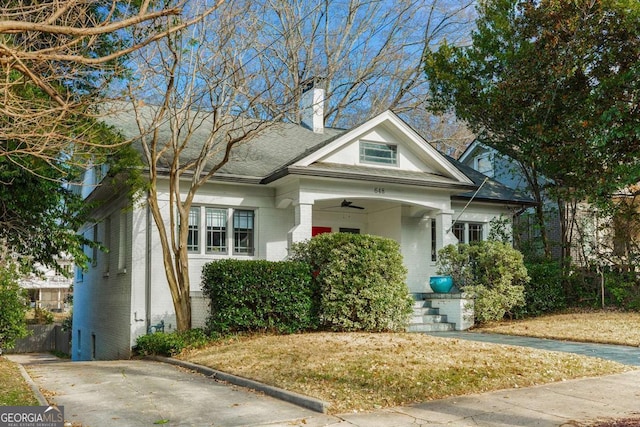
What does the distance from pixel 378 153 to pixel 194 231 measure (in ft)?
18.8

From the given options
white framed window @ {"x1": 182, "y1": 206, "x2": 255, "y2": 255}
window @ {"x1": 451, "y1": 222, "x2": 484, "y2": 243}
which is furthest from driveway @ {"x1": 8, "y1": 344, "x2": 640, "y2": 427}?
window @ {"x1": 451, "y1": 222, "x2": 484, "y2": 243}

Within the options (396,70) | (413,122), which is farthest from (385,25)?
(413,122)

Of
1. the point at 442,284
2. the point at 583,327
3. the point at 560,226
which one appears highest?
the point at 560,226

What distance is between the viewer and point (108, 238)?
19328 mm

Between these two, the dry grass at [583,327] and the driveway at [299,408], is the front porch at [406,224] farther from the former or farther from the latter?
the driveway at [299,408]

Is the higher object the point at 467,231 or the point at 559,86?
the point at 559,86

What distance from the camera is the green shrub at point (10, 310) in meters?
15.4

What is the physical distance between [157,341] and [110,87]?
561 cm

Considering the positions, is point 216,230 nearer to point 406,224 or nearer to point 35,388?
point 406,224

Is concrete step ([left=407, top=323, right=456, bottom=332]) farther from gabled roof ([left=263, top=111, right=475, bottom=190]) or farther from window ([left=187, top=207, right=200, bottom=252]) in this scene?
window ([left=187, top=207, right=200, bottom=252])

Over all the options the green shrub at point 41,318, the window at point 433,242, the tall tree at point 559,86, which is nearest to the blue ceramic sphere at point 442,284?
the window at point 433,242

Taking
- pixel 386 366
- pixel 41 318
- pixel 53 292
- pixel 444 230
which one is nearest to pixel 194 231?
pixel 444 230

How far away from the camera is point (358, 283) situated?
47.1 ft

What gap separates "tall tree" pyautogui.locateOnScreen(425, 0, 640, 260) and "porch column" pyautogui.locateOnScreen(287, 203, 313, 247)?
7506mm
